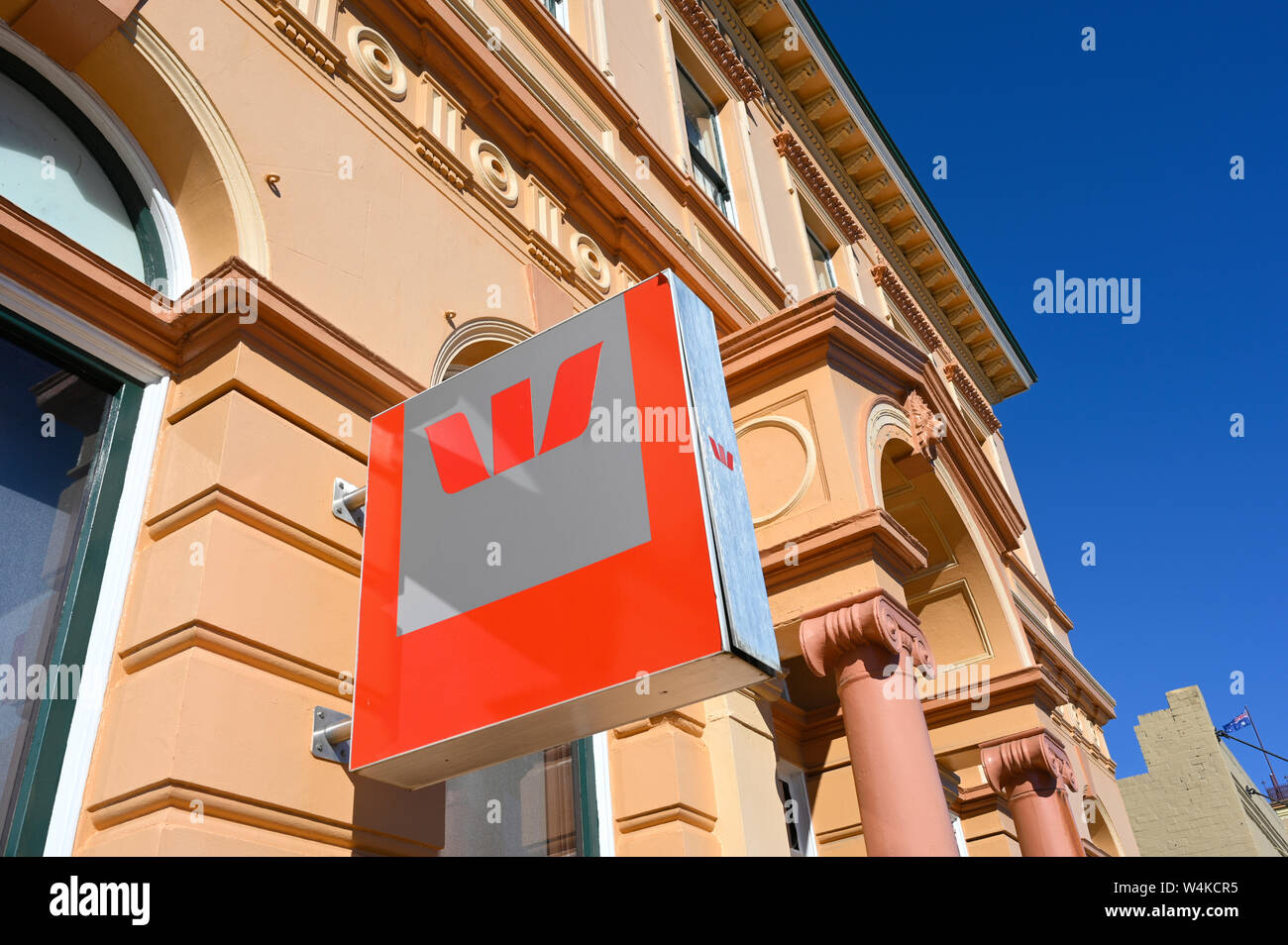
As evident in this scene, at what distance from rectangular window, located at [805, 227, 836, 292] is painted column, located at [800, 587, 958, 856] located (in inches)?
357

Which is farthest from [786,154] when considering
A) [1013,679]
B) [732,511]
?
[732,511]

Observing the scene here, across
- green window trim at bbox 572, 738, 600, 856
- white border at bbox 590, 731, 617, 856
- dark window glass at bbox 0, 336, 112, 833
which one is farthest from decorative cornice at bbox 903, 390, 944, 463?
dark window glass at bbox 0, 336, 112, 833

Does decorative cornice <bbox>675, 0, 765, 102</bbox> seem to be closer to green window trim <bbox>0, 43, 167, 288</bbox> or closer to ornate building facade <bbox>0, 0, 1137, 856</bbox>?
ornate building facade <bbox>0, 0, 1137, 856</bbox>

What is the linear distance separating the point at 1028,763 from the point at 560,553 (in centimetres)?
669

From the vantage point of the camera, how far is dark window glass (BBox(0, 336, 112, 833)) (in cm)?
332

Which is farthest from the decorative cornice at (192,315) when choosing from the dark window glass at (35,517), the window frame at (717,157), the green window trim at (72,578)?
the window frame at (717,157)

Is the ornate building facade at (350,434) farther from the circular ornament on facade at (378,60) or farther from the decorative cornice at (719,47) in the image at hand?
the decorative cornice at (719,47)

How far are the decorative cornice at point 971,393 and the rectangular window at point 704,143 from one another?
8343 mm

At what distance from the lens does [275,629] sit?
3736 mm

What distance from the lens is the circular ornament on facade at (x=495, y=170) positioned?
658cm

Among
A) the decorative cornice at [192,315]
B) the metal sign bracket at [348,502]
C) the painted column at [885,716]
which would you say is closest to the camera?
the decorative cornice at [192,315]
